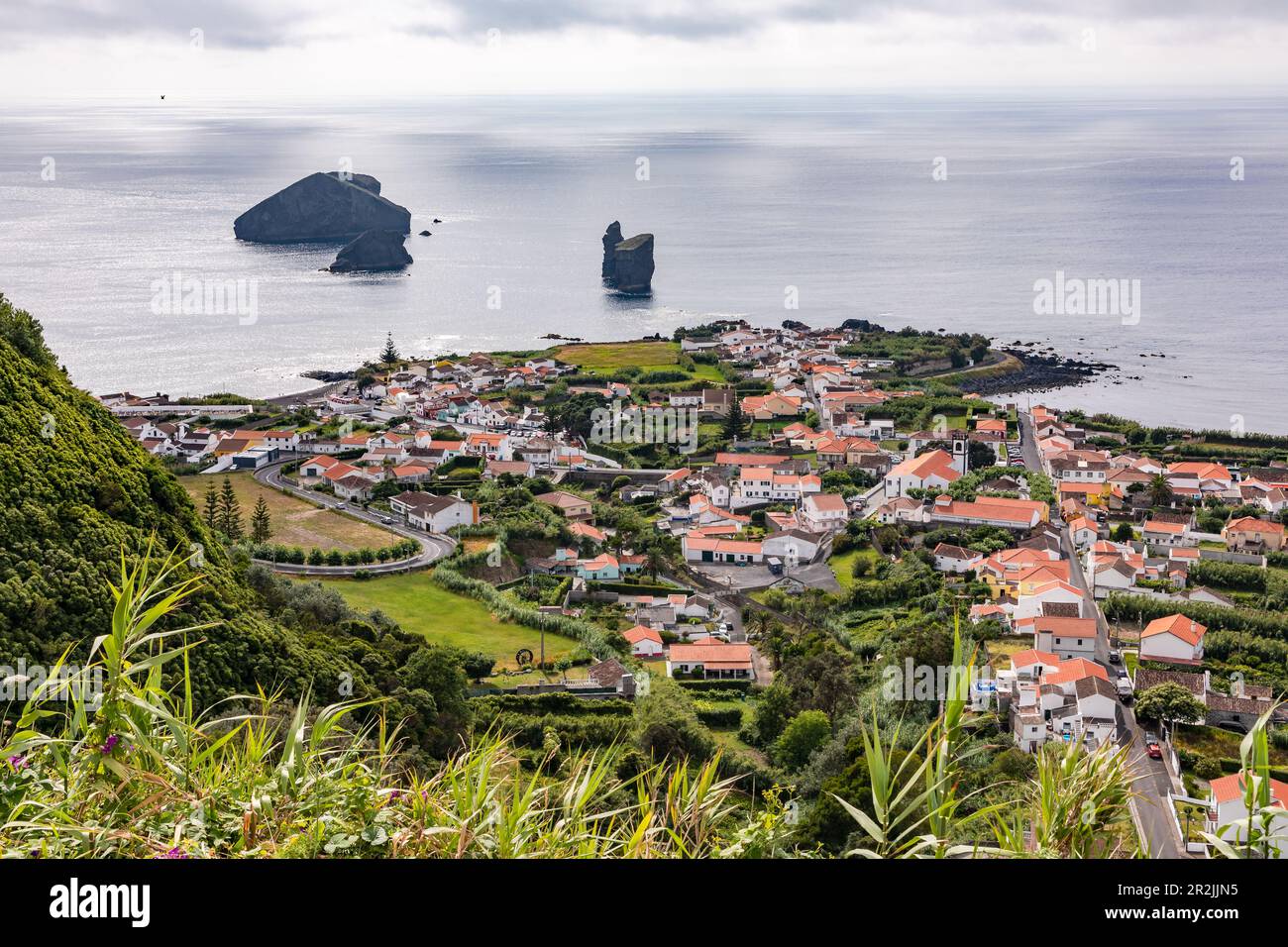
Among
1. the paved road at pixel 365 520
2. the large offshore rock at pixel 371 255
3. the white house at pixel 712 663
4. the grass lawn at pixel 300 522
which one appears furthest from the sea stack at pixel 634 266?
the white house at pixel 712 663

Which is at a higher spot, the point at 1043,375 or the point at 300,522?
the point at 1043,375

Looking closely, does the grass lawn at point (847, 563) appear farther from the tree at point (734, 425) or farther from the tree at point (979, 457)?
the tree at point (734, 425)

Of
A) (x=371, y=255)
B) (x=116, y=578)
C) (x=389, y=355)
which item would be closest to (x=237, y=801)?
(x=116, y=578)

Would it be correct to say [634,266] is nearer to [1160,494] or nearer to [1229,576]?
[1160,494]

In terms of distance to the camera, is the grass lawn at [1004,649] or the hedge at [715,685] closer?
the hedge at [715,685]

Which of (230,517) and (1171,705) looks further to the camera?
Result: (230,517)

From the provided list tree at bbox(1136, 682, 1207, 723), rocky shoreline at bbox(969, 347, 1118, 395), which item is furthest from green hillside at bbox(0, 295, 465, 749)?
rocky shoreline at bbox(969, 347, 1118, 395)
